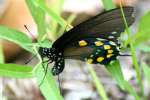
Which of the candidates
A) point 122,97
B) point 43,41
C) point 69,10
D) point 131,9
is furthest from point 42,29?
point 69,10

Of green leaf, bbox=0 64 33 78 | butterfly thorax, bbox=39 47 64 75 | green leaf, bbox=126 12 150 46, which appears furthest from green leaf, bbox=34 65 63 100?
green leaf, bbox=126 12 150 46

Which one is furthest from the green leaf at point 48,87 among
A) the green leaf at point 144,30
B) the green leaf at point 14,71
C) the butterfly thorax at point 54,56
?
the green leaf at point 144,30

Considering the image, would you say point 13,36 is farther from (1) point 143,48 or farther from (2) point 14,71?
(1) point 143,48

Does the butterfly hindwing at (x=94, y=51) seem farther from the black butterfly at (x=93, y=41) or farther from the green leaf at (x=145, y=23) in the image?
the green leaf at (x=145, y=23)

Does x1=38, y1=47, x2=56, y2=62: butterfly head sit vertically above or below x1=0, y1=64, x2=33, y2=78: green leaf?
above

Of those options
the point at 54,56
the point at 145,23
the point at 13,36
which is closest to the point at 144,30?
the point at 145,23

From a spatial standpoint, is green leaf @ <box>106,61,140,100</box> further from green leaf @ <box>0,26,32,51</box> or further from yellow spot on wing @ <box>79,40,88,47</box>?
green leaf @ <box>0,26,32,51</box>
